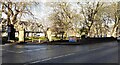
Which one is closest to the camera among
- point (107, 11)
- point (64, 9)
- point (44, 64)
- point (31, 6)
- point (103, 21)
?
point (44, 64)

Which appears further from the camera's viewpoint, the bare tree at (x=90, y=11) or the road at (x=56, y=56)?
the bare tree at (x=90, y=11)

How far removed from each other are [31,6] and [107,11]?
22.7m

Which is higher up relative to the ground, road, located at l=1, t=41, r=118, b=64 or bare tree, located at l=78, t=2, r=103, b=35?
bare tree, located at l=78, t=2, r=103, b=35

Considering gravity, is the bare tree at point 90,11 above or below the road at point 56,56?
above

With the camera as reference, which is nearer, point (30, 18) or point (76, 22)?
point (30, 18)

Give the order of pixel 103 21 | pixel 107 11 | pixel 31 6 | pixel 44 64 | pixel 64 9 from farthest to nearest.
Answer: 1. pixel 103 21
2. pixel 107 11
3. pixel 64 9
4. pixel 31 6
5. pixel 44 64

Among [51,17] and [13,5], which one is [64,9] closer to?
[51,17]

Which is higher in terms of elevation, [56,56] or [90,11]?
[90,11]

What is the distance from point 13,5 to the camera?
1626 inches

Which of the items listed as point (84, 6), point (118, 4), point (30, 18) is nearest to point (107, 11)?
point (118, 4)

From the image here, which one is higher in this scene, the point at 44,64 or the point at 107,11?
the point at 107,11

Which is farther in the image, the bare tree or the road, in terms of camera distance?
the bare tree

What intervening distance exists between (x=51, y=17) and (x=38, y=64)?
4163cm

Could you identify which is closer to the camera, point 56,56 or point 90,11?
point 56,56
